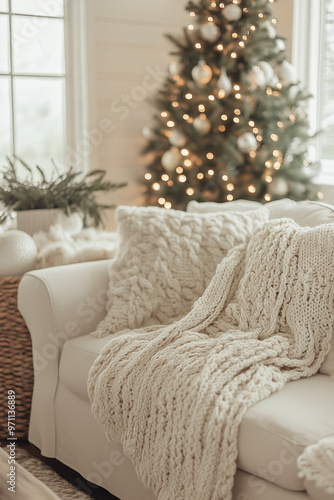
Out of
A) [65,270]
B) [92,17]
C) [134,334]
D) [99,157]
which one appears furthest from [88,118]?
[134,334]

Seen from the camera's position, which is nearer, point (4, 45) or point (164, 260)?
point (164, 260)

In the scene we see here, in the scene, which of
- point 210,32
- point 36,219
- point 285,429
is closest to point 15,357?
point 36,219

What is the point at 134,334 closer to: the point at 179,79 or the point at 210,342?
the point at 210,342

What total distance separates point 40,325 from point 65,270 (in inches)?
8.5

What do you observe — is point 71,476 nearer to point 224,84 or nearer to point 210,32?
point 224,84

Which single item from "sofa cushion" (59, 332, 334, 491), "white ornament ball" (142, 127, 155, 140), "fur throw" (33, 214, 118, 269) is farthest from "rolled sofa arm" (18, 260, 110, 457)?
"white ornament ball" (142, 127, 155, 140)

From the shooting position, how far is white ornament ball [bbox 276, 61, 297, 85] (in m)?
3.82

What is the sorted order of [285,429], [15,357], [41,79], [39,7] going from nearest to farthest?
[285,429] < [15,357] < [39,7] < [41,79]

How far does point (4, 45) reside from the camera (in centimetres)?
370

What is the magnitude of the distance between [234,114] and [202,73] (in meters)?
0.28

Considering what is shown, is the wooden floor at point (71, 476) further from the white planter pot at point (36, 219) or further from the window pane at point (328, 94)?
the window pane at point (328, 94)

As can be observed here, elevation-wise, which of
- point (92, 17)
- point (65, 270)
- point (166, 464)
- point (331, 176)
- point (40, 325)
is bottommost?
point (166, 464)

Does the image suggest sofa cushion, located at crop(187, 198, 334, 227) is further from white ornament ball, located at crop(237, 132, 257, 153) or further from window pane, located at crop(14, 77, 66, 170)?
window pane, located at crop(14, 77, 66, 170)

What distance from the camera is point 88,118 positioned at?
13.1 ft
